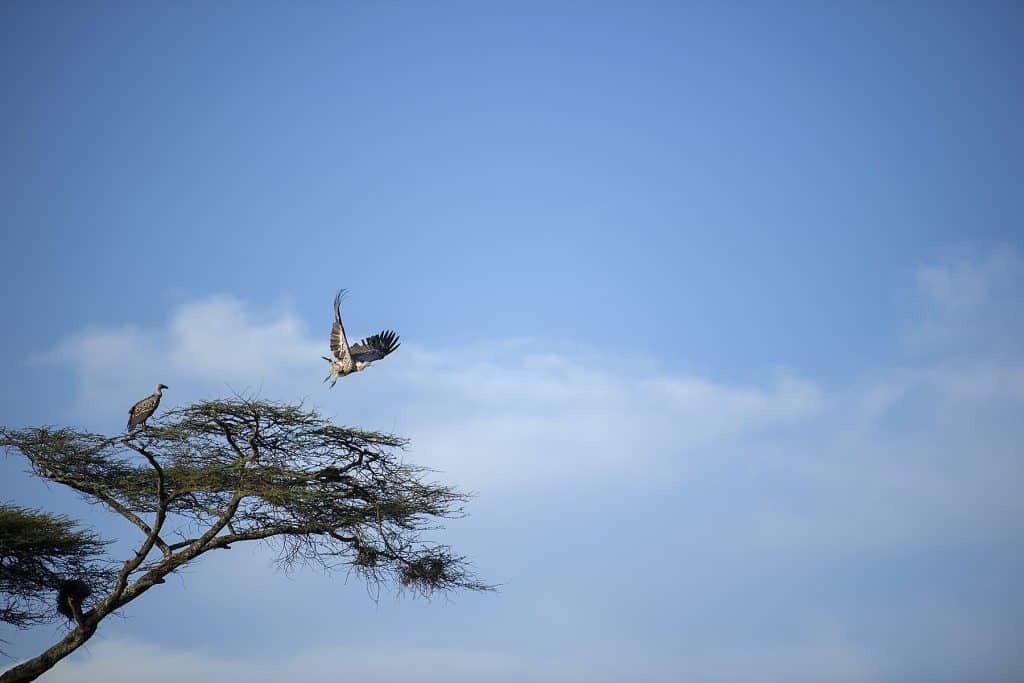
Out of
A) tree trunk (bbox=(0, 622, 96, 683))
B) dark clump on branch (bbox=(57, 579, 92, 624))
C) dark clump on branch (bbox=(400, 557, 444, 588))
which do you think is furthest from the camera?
dark clump on branch (bbox=(57, 579, 92, 624))

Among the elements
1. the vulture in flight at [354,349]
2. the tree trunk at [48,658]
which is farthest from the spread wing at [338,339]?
the tree trunk at [48,658]

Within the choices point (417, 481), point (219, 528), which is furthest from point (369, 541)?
point (219, 528)

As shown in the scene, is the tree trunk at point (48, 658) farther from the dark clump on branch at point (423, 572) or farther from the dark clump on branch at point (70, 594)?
the dark clump on branch at point (423, 572)

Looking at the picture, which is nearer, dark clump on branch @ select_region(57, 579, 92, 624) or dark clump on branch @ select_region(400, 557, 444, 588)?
dark clump on branch @ select_region(400, 557, 444, 588)

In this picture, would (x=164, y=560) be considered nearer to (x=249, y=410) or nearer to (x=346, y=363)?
(x=249, y=410)

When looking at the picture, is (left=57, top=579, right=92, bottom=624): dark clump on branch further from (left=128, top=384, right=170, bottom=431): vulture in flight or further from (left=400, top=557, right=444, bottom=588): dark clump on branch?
(left=400, top=557, right=444, bottom=588): dark clump on branch

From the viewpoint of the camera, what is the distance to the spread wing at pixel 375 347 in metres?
22.8

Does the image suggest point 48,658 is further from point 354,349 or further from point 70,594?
point 354,349

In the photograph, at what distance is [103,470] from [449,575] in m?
8.23

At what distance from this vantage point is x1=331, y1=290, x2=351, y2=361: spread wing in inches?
893

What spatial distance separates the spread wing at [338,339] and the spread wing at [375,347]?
8.1 inches

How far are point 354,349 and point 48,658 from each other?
9.23m

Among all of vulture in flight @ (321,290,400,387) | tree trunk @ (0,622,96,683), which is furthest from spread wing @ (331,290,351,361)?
tree trunk @ (0,622,96,683)

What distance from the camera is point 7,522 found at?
24.9 m
